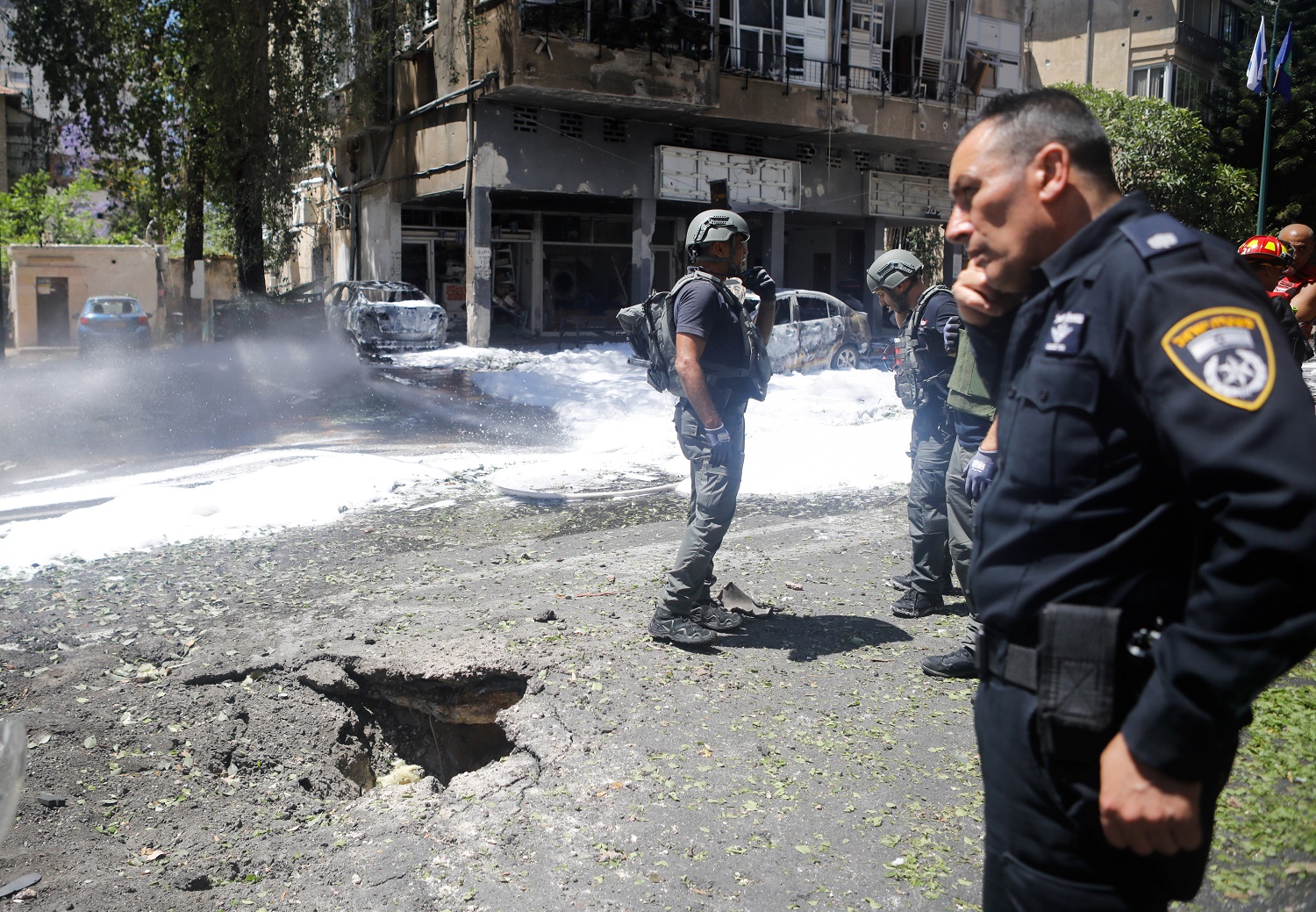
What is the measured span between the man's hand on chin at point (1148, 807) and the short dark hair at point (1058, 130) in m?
0.89

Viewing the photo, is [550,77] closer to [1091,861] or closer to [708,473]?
[708,473]

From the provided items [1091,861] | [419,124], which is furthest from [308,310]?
[1091,861]

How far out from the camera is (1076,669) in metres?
A: 1.49

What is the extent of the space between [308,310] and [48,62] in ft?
21.2

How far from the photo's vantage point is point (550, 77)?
18672 mm

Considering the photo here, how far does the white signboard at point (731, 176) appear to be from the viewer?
21844 millimetres

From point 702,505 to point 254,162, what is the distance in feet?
62.1

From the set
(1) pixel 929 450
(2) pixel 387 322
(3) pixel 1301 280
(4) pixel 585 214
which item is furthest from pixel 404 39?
(1) pixel 929 450

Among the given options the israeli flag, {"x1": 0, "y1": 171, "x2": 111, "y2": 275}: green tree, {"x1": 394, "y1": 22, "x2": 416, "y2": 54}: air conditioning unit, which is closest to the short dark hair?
{"x1": 394, "y1": 22, "x2": 416, "y2": 54}: air conditioning unit

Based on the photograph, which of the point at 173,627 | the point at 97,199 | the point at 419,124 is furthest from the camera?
the point at 97,199

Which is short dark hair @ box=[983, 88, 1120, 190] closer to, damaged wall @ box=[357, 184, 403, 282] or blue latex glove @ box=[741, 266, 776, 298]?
blue latex glove @ box=[741, 266, 776, 298]

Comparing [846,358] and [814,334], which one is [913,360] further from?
[846,358]

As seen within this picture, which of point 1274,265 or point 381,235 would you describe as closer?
point 1274,265

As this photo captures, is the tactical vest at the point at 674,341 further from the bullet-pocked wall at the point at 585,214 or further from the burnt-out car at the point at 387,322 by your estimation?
the bullet-pocked wall at the point at 585,214
